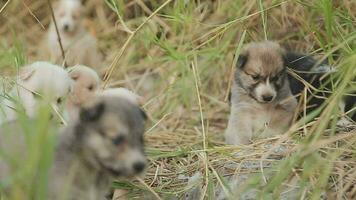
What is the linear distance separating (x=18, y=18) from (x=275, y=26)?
2765 mm

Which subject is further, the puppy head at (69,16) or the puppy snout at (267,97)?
the puppy head at (69,16)

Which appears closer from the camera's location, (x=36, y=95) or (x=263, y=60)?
(x=36, y=95)

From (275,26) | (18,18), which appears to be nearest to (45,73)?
(275,26)

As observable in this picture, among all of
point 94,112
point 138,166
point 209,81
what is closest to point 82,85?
point 209,81

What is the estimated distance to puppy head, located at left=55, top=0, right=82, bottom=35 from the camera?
771 centimetres

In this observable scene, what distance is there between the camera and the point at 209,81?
21.0 ft

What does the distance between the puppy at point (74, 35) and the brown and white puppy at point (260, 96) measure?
7.68 ft

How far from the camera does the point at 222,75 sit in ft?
20.9

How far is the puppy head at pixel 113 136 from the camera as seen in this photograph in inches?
132

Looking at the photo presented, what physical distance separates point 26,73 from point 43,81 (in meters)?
0.13

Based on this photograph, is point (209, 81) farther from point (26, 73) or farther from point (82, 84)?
point (26, 73)

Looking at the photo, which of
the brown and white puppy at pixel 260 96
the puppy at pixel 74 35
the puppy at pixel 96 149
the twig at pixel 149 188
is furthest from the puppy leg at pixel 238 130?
the puppy at pixel 74 35

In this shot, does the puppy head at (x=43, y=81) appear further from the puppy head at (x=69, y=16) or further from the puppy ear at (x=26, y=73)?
the puppy head at (x=69, y=16)

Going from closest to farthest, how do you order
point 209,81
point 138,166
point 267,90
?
1. point 138,166
2. point 267,90
3. point 209,81
